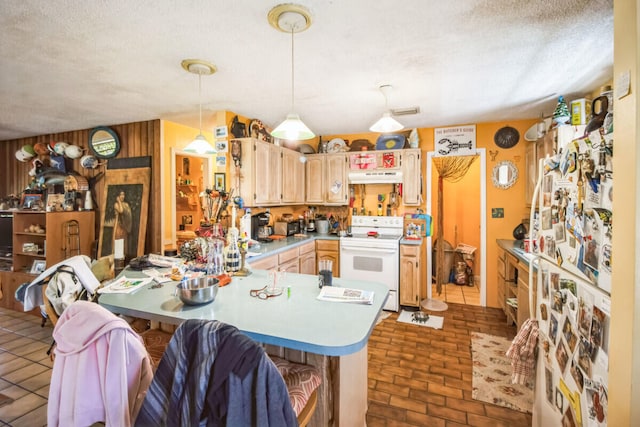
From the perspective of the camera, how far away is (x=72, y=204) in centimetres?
413

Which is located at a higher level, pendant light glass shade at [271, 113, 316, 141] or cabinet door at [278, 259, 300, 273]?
pendant light glass shade at [271, 113, 316, 141]

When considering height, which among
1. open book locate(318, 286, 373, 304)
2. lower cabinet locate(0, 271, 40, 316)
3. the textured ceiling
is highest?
the textured ceiling

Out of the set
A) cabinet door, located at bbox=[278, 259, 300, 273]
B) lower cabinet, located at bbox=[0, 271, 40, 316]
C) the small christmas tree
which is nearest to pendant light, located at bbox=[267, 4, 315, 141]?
cabinet door, located at bbox=[278, 259, 300, 273]

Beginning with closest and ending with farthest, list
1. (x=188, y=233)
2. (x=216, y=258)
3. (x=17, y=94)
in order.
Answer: (x=216, y=258)
(x=17, y=94)
(x=188, y=233)

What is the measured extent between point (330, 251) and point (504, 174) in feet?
8.47

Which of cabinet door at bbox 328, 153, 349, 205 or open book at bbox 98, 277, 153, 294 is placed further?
cabinet door at bbox 328, 153, 349, 205

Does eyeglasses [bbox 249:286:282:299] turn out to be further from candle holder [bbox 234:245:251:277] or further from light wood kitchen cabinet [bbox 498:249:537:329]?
light wood kitchen cabinet [bbox 498:249:537:329]

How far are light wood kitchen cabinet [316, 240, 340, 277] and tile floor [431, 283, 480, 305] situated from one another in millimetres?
1643

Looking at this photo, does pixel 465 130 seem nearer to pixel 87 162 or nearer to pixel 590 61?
pixel 590 61

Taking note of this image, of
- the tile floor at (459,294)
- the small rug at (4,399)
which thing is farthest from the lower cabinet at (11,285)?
the tile floor at (459,294)

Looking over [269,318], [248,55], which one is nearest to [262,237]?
[248,55]

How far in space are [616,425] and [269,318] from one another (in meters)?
1.28

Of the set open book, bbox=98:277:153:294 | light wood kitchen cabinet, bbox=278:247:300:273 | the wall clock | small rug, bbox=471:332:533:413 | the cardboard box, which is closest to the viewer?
open book, bbox=98:277:153:294

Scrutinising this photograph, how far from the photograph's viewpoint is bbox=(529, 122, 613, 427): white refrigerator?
106 centimetres
